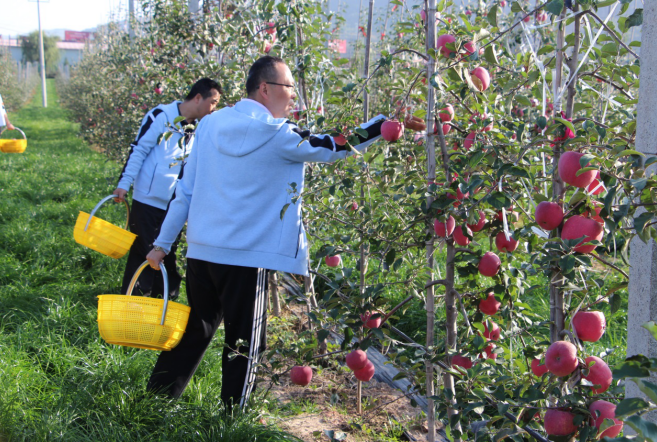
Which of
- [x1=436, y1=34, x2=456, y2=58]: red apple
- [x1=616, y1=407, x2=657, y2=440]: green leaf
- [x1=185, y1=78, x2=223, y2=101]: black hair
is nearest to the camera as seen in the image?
[x1=616, y1=407, x2=657, y2=440]: green leaf

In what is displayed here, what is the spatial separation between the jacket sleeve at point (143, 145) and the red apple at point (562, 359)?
8.93ft

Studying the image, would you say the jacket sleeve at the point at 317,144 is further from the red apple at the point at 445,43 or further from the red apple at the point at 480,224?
the red apple at the point at 480,224

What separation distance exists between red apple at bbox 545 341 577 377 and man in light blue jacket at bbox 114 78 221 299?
8.27ft

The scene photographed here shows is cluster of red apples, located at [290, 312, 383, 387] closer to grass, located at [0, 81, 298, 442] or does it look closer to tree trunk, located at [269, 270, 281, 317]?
grass, located at [0, 81, 298, 442]

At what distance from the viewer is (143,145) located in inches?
136

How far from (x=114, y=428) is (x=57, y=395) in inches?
17.6

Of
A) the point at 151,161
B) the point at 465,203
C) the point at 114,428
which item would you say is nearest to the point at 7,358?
the point at 114,428

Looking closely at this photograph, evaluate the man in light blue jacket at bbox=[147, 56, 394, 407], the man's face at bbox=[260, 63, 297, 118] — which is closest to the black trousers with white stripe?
the man in light blue jacket at bbox=[147, 56, 394, 407]

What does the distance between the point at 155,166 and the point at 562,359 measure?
2.77m

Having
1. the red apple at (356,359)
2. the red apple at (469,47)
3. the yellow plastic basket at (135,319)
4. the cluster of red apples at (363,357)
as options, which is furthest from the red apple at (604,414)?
the yellow plastic basket at (135,319)

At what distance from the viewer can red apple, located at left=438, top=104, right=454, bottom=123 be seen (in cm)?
169

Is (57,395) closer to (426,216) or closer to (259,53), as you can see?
(426,216)

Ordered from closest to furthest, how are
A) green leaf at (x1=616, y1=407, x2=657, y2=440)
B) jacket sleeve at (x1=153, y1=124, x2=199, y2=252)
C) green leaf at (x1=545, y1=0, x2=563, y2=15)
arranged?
green leaf at (x1=616, y1=407, x2=657, y2=440) < green leaf at (x1=545, y1=0, x2=563, y2=15) < jacket sleeve at (x1=153, y1=124, x2=199, y2=252)

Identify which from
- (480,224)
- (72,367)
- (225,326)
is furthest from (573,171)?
(72,367)
